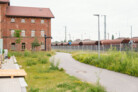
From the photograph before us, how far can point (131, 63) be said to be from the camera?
11789 mm

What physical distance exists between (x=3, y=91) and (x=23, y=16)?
34.1 meters

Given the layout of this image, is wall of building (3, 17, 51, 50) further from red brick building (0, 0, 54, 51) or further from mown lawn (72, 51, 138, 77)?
mown lawn (72, 51, 138, 77)

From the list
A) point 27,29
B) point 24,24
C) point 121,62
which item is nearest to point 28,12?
point 24,24

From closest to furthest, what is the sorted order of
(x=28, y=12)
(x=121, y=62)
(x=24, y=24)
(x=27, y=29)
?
(x=121, y=62) → (x=24, y=24) → (x=27, y=29) → (x=28, y=12)

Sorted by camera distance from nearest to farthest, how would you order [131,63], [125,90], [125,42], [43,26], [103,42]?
[125,90] → [131,63] → [125,42] → [103,42] → [43,26]

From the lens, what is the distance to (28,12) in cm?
3972

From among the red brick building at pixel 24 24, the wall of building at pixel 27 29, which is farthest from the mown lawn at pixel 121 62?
the red brick building at pixel 24 24

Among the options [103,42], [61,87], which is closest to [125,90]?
[61,87]

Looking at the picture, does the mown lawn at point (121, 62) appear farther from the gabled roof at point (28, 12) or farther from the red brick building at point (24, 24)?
the gabled roof at point (28, 12)

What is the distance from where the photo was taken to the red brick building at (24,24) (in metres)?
37.3

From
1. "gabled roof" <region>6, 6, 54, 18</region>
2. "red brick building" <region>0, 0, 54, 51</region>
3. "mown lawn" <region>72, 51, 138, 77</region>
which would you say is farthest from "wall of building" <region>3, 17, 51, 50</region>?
"mown lawn" <region>72, 51, 138, 77</region>

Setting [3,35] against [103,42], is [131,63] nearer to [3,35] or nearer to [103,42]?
[103,42]

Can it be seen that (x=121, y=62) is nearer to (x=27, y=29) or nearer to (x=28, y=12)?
(x=27, y=29)

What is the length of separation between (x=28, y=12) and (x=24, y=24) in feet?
10.2
